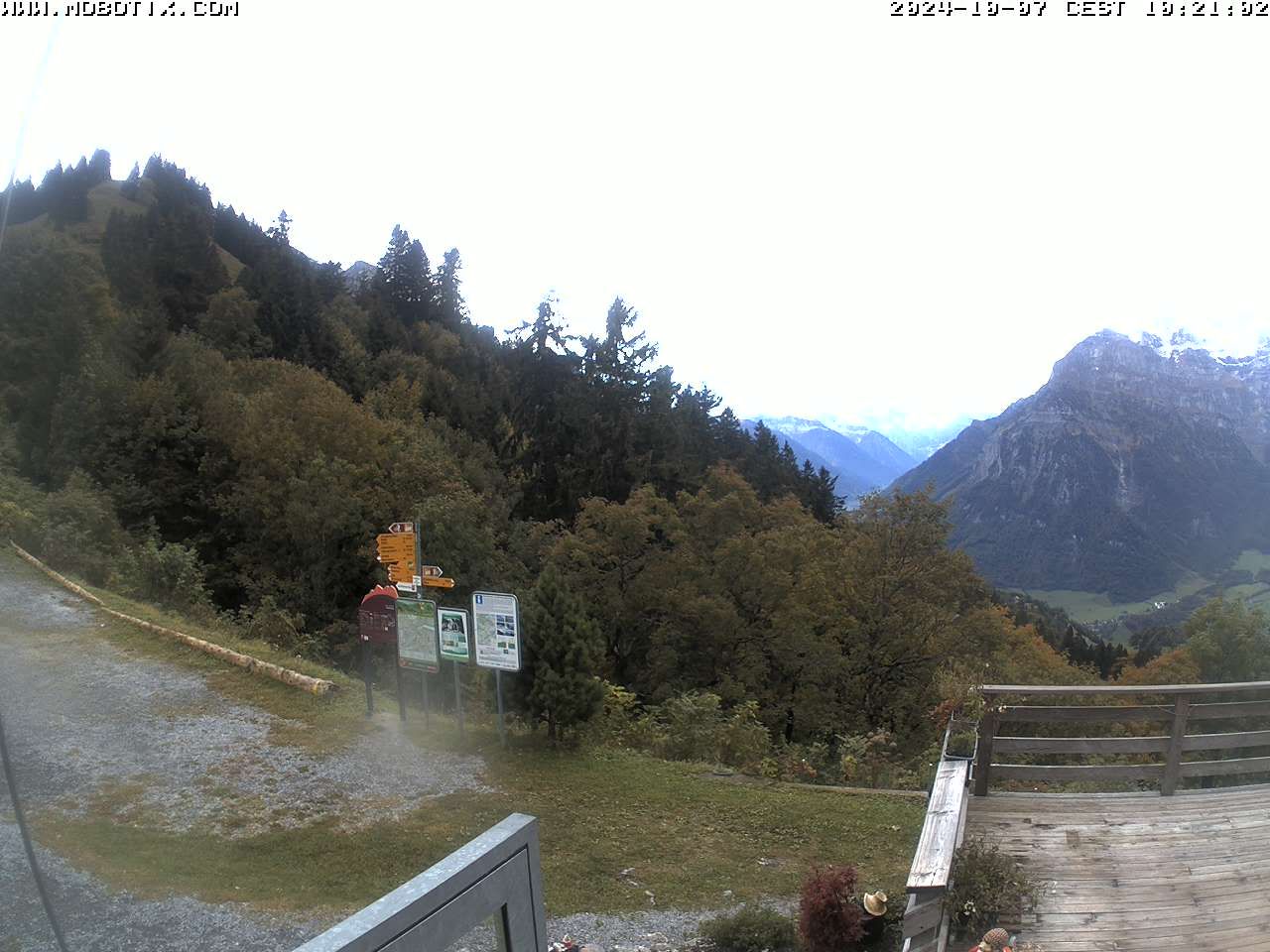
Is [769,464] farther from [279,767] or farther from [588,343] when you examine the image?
[279,767]

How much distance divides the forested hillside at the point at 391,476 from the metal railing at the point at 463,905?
1.12 m

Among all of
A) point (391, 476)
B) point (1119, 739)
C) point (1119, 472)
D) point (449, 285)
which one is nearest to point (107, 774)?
point (1119, 739)

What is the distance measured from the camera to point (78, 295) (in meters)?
2.28

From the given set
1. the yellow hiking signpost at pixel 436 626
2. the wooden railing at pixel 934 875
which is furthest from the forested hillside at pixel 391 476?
the wooden railing at pixel 934 875

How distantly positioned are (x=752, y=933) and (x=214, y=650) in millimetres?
3865

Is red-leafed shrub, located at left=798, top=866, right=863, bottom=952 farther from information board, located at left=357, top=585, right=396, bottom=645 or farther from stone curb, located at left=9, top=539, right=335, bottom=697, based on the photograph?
information board, located at left=357, top=585, right=396, bottom=645

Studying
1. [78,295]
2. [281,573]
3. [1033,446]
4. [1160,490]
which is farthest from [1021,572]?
[78,295]

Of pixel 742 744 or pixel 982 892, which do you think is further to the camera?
pixel 742 744

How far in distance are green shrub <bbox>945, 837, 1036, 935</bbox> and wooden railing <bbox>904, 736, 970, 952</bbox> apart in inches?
3.6

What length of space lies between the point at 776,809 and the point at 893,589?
55.1ft

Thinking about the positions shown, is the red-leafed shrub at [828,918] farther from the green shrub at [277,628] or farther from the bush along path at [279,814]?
the green shrub at [277,628]

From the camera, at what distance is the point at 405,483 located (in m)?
18.6

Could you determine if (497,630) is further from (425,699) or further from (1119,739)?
(1119,739)

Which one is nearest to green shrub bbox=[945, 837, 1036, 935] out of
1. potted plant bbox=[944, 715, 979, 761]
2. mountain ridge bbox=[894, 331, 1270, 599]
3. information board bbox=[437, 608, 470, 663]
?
Answer: potted plant bbox=[944, 715, 979, 761]
